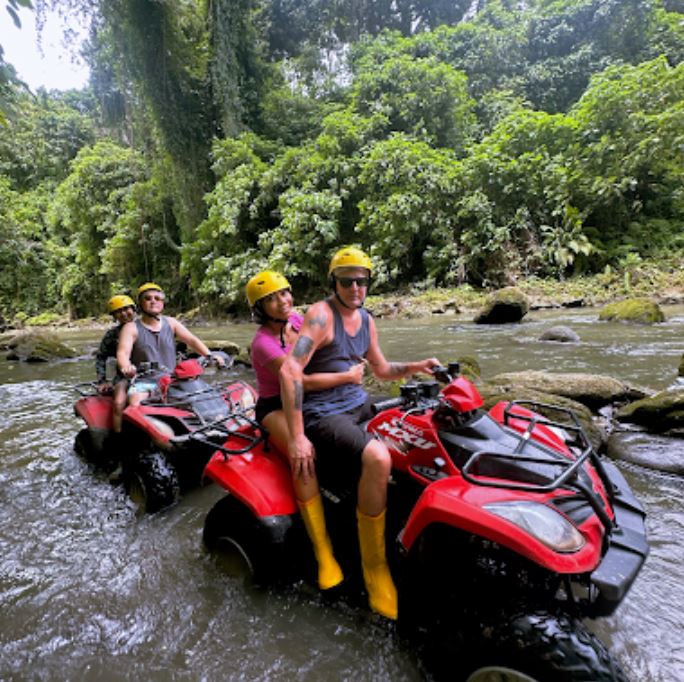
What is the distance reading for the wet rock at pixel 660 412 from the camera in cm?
409

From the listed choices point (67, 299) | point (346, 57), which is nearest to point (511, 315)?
point (346, 57)

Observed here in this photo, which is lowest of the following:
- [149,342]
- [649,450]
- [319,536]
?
[649,450]

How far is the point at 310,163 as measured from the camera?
66.2ft

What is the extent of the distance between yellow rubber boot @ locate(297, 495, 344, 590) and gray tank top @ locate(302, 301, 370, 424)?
0.40 metres

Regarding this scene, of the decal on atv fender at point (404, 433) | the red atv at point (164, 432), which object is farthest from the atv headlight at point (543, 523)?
the red atv at point (164, 432)

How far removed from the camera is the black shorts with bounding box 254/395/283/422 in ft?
8.52

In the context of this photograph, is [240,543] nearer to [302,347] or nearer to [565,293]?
[302,347]

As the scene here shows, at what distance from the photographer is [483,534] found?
1567 mm

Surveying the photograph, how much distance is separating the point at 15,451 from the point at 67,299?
30.1 meters

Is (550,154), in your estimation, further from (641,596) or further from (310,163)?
(641,596)

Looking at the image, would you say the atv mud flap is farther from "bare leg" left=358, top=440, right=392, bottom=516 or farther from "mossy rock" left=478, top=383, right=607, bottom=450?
"mossy rock" left=478, top=383, right=607, bottom=450

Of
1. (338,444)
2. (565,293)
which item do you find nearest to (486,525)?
(338,444)

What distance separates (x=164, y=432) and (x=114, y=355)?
1.81 metres

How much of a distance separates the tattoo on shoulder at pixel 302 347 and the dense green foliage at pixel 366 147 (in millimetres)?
14478
